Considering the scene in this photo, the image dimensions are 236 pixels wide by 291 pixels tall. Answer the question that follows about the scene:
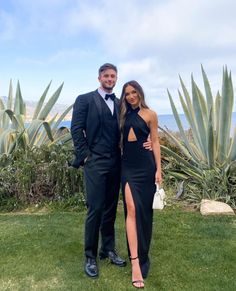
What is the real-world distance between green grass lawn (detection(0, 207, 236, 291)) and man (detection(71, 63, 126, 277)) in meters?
0.28

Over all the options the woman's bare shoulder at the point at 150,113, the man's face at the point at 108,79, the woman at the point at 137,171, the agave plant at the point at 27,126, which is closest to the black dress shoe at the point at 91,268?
the woman at the point at 137,171

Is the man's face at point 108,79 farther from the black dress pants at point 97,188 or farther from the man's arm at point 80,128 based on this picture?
the black dress pants at point 97,188

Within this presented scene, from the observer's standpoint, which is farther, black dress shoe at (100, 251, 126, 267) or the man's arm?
black dress shoe at (100, 251, 126, 267)

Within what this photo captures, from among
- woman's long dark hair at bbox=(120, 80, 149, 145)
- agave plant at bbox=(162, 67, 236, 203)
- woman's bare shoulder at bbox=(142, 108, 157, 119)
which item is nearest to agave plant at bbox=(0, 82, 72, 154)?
agave plant at bbox=(162, 67, 236, 203)

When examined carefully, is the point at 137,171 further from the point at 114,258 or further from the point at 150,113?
the point at 114,258

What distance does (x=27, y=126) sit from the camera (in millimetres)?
7574

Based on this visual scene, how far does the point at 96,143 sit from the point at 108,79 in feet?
1.88

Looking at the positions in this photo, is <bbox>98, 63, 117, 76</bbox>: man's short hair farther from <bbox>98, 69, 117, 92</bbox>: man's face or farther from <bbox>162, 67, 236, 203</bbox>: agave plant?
<bbox>162, 67, 236, 203</bbox>: agave plant

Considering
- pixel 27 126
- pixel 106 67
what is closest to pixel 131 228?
pixel 106 67

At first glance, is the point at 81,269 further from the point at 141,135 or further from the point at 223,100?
the point at 223,100

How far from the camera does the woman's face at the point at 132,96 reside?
341 cm

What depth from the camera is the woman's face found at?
341 cm

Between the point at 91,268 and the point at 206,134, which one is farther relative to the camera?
the point at 206,134

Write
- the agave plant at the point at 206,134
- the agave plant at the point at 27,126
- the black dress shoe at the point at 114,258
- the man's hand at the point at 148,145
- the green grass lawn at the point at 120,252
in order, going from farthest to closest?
the agave plant at the point at 27,126 → the agave plant at the point at 206,134 → the black dress shoe at the point at 114,258 → the man's hand at the point at 148,145 → the green grass lawn at the point at 120,252
